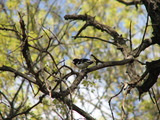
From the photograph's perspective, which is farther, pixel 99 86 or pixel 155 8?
pixel 99 86

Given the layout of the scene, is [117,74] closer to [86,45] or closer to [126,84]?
[86,45]

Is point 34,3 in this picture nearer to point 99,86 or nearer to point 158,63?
point 99,86

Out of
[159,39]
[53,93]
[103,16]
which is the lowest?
[53,93]

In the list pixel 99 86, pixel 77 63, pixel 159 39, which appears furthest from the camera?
pixel 99 86

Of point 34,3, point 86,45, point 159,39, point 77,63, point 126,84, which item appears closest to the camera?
point 126,84

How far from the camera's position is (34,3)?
7.24 m

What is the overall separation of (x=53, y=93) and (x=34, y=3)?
5.24m

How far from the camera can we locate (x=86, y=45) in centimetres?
1048

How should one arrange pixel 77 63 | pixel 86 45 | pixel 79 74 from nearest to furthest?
pixel 79 74
pixel 77 63
pixel 86 45

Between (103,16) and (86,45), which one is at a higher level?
(103,16)

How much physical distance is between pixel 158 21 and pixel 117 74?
26.2 feet

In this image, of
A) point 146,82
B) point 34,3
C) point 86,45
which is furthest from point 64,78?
point 86,45

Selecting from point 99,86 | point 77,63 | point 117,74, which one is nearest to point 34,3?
point 77,63

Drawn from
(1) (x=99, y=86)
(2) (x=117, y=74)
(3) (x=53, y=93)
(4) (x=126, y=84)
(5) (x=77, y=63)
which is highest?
(2) (x=117, y=74)
